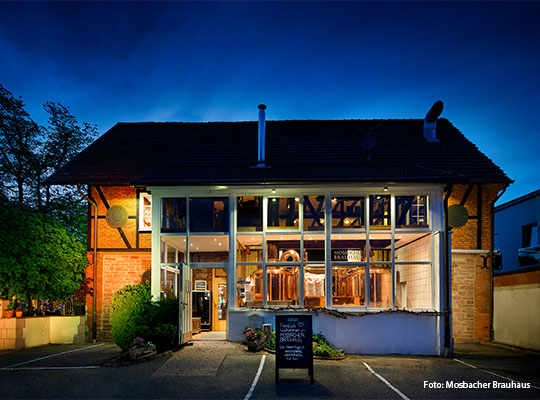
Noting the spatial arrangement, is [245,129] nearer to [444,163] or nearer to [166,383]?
[444,163]

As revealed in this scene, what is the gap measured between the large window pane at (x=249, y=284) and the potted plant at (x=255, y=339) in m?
1.19

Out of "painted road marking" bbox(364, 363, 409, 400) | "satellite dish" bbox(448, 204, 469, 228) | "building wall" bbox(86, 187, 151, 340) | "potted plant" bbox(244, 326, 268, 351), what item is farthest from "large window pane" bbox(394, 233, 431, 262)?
"building wall" bbox(86, 187, 151, 340)

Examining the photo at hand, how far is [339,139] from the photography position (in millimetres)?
18141

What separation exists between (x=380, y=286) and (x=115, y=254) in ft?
26.7

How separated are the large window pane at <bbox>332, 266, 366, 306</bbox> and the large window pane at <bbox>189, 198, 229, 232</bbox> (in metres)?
3.27

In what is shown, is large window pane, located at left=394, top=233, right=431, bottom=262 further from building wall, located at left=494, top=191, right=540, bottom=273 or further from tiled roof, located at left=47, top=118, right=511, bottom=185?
building wall, located at left=494, top=191, right=540, bottom=273

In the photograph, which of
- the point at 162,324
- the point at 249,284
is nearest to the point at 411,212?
the point at 249,284

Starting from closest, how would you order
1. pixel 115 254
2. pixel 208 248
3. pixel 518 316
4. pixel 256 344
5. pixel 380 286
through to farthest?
1. pixel 256 344
2. pixel 380 286
3. pixel 208 248
4. pixel 518 316
5. pixel 115 254

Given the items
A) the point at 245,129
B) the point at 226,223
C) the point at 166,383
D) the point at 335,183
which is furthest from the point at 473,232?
the point at 166,383

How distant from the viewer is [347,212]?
45.0ft

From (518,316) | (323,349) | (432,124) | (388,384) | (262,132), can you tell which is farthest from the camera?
(432,124)

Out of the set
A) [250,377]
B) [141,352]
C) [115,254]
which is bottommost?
[250,377]

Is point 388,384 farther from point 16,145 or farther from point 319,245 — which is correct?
point 16,145

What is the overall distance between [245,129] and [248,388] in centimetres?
1227
